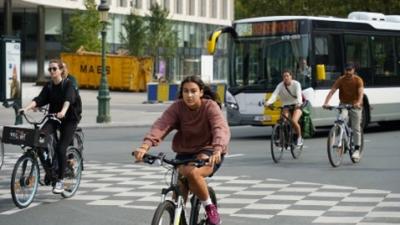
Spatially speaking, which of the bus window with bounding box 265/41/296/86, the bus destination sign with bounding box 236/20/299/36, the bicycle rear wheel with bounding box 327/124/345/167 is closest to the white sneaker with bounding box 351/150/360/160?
the bicycle rear wheel with bounding box 327/124/345/167

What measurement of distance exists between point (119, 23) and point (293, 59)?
192ft

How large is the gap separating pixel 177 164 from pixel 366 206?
14.9 feet

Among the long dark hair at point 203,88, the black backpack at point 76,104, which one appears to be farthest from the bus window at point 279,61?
the long dark hair at point 203,88

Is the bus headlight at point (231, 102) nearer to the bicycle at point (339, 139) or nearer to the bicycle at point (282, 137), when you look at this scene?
the bicycle at point (282, 137)

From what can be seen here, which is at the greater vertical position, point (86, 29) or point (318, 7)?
point (318, 7)

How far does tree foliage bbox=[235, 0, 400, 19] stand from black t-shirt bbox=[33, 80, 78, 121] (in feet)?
143

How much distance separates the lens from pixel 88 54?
5978 cm

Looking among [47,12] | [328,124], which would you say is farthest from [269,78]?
[47,12]

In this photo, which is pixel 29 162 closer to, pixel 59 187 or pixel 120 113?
pixel 59 187

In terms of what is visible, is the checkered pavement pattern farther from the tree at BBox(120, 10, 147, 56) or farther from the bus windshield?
the tree at BBox(120, 10, 147, 56)

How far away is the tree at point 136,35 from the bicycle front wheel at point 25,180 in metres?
55.5

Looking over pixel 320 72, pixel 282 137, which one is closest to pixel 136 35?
pixel 320 72

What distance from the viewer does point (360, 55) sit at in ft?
77.9

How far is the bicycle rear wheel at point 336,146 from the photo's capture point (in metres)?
15.4
